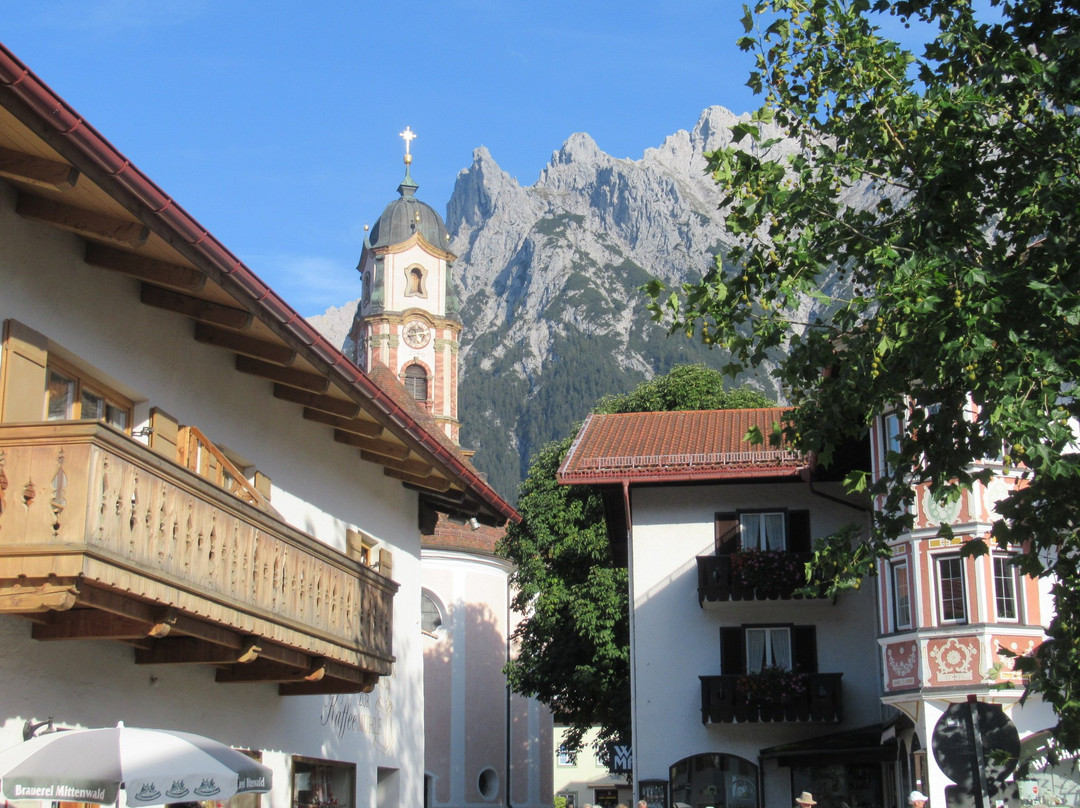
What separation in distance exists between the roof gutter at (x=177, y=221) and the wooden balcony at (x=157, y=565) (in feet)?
5.71

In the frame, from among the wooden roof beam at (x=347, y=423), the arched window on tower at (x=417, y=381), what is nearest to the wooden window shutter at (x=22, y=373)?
the wooden roof beam at (x=347, y=423)

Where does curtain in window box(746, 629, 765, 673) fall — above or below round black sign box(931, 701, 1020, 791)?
above

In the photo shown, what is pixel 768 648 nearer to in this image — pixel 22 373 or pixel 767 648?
pixel 767 648

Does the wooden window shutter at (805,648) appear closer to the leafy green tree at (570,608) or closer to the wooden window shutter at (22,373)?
the leafy green tree at (570,608)

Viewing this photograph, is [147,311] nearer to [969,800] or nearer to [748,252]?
[748,252]

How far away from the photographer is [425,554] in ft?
166

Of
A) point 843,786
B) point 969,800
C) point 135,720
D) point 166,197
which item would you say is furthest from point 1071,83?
point 843,786

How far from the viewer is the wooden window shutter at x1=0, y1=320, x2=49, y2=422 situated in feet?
33.9

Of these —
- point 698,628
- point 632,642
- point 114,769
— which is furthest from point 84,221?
point 698,628

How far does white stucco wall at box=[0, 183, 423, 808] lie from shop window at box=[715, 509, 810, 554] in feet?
36.8

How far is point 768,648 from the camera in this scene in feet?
99.7

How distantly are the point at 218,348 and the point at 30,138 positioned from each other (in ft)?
18.1

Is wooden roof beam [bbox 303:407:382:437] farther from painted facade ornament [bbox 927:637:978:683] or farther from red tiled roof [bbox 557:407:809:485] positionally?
red tiled roof [bbox 557:407:809:485]

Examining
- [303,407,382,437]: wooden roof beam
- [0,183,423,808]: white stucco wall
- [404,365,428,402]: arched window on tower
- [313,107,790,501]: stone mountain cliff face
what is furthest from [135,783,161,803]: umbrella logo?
[313,107,790,501]: stone mountain cliff face
